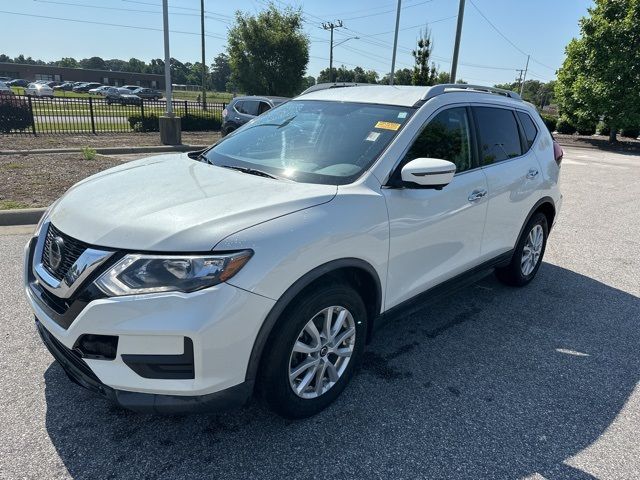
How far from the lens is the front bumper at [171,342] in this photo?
2.00m

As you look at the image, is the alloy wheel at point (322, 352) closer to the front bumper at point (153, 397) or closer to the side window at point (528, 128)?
the front bumper at point (153, 397)

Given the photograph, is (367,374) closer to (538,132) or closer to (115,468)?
(115,468)

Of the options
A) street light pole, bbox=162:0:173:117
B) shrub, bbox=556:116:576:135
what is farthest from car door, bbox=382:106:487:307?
shrub, bbox=556:116:576:135

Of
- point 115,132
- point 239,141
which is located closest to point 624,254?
point 239,141

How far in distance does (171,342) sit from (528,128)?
3.94 meters

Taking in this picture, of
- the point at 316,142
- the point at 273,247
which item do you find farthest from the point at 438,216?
the point at 273,247

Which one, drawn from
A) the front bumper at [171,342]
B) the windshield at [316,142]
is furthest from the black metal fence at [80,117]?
the front bumper at [171,342]

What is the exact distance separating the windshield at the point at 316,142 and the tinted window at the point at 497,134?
3.01 ft

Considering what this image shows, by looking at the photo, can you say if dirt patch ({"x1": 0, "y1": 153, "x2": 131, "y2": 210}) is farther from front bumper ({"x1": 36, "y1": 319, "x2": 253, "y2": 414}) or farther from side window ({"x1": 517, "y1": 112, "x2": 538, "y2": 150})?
side window ({"x1": 517, "y1": 112, "x2": 538, "y2": 150})

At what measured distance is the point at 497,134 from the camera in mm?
3975

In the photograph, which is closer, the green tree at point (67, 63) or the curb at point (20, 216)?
the curb at point (20, 216)

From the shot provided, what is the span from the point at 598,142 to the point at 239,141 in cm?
2779

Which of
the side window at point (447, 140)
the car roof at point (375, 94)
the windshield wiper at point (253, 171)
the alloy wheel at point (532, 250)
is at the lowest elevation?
the alloy wheel at point (532, 250)

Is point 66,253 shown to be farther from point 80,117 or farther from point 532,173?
point 80,117
